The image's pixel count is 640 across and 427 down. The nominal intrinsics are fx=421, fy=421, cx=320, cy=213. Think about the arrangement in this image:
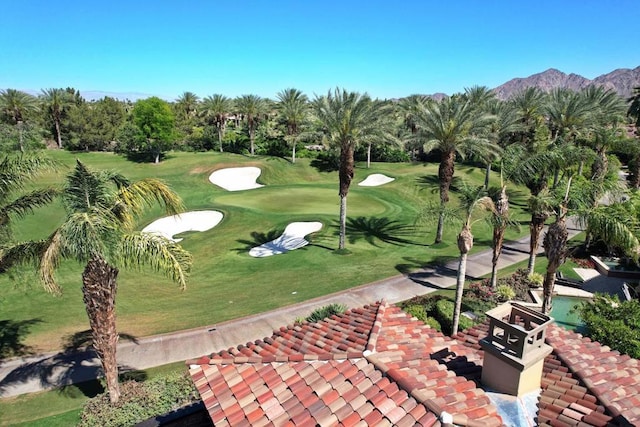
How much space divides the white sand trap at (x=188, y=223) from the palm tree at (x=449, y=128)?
54.1ft

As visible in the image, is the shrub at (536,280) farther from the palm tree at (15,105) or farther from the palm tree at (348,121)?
the palm tree at (15,105)

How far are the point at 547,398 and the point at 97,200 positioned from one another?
1129cm

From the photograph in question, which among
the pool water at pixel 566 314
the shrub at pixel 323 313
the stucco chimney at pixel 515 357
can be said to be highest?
the stucco chimney at pixel 515 357

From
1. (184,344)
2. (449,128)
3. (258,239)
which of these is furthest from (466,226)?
(258,239)

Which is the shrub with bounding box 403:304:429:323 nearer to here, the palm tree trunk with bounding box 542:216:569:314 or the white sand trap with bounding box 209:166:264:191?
the palm tree trunk with bounding box 542:216:569:314

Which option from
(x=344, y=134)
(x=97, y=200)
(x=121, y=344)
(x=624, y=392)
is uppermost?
(x=344, y=134)

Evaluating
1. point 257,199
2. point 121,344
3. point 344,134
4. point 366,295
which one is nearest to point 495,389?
point 366,295

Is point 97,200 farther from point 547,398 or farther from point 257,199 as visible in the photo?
point 257,199

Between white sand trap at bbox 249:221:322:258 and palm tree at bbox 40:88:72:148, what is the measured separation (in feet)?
170

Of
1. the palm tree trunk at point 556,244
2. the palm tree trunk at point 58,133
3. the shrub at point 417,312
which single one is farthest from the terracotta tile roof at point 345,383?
the palm tree trunk at point 58,133

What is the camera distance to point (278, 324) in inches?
714

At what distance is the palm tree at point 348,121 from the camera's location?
2473 cm

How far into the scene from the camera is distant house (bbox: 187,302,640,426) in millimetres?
7270

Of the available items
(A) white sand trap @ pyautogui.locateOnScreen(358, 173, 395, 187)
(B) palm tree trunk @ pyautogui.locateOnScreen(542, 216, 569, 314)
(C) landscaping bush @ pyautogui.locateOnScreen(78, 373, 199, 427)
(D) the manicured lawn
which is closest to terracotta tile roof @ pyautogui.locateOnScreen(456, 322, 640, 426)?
(B) palm tree trunk @ pyautogui.locateOnScreen(542, 216, 569, 314)
